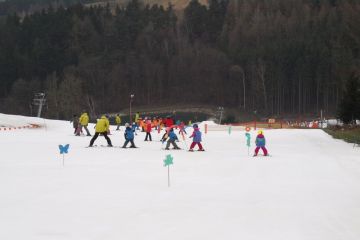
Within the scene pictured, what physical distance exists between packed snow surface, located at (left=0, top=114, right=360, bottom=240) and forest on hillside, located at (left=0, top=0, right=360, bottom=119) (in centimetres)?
8298

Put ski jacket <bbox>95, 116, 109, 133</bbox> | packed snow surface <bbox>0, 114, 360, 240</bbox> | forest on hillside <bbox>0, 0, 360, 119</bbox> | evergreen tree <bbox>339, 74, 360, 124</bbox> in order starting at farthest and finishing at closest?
forest on hillside <bbox>0, 0, 360, 119</bbox> → evergreen tree <bbox>339, 74, 360, 124</bbox> → ski jacket <bbox>95, 116, 109, 133</bbox> → packed snow surface <bbox>0, 114, 360, 240</bbox>

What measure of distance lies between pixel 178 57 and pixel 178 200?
116719mm

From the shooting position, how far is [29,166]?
17219mm

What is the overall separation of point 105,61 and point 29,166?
110418mm

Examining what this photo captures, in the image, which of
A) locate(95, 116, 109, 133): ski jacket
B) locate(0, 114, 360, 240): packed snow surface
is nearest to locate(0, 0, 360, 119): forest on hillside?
locate(95, 116, 109, 133): ski jacket

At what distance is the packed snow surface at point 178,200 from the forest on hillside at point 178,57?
83.0m

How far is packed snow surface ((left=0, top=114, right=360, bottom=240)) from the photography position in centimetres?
863

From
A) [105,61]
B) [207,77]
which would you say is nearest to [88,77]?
[105,61]

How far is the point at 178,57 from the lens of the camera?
126875 mm

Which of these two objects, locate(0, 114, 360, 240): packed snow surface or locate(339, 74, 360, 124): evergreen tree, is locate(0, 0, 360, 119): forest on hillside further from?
locate(0, 114, 360, 240): packed snow surface

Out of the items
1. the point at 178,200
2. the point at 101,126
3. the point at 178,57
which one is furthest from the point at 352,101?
the point at 178,57

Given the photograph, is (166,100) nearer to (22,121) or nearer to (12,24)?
(12,24)

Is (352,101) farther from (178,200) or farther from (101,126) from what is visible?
(178,200)

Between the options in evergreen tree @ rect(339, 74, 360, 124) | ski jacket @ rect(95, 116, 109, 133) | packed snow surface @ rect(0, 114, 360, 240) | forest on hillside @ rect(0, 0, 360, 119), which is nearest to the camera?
packed snow surface @ rect(0, 114, 360, 240)
